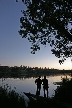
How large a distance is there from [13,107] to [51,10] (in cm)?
953

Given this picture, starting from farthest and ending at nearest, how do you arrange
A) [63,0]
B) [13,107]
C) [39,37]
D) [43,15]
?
[39,37] < [43,15] < [63,0] < [13,107]

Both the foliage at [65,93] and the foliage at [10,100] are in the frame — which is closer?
the foliage at [10,100]

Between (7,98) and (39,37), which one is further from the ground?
(39,37)

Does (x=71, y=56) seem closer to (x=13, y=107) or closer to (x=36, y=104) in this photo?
(x=36, y=104)

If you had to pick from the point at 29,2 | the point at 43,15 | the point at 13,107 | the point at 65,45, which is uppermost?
the point at 29,2

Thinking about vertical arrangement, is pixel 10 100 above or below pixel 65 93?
below

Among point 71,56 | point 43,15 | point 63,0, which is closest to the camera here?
point 63,0

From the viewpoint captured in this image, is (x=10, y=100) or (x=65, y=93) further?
(x=65, y=93)

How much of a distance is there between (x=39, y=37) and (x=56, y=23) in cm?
373

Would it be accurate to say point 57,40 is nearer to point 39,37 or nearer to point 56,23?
point 39,37

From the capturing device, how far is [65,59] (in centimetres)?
→ 2419

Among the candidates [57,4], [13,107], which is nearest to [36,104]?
[13,107]

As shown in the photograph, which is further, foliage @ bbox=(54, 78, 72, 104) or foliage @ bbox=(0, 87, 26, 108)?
foliage @ bbox=(54, 78, 72, 104)

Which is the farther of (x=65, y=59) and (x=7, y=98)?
(x=65, y=59)
